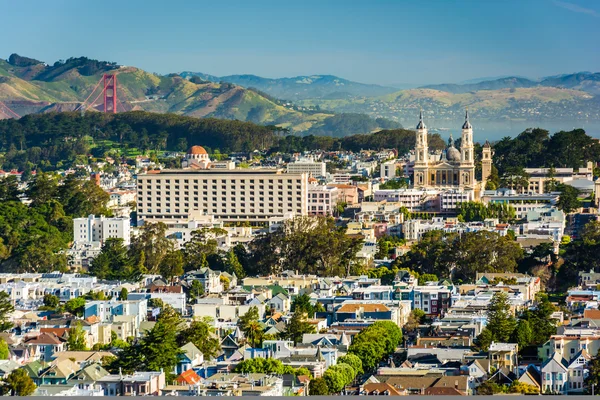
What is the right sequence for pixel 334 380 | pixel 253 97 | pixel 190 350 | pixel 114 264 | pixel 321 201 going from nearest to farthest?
pixel 334 380, pixel 190 350, pixel 114 264, pixel 321 201, pixel 253 97

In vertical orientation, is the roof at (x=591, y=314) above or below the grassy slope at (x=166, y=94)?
below

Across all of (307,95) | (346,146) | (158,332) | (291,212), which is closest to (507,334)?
(158,332)

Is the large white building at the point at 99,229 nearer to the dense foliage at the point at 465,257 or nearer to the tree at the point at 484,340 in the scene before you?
the dense foliage at the point at 465,257

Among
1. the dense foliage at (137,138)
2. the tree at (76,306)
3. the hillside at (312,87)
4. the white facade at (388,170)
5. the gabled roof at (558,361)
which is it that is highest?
the hillside at (312,87)

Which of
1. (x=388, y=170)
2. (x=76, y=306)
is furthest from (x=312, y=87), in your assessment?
(x=76, y=306)

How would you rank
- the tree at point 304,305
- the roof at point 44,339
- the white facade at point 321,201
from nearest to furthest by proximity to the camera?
the roof at point 44,339
the tree at point 304,305
the white facade at point 321,201

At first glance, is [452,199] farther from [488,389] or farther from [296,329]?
[488,389]

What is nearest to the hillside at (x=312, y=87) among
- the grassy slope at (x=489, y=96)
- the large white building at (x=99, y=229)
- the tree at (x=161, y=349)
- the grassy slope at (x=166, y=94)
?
the grassy slope at (x=166, y=94)

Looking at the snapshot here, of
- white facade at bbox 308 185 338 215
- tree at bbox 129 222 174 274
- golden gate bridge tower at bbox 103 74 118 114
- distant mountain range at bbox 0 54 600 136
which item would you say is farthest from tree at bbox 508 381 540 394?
golden gate bridge tower at bbox 103 74 118 114
